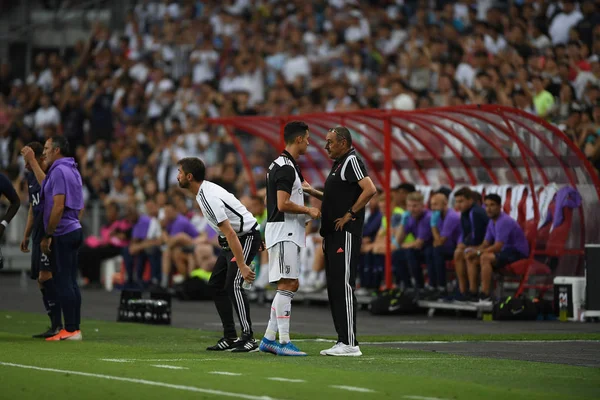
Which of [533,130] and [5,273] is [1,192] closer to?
[533,130]

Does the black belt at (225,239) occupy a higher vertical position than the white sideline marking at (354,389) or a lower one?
higher

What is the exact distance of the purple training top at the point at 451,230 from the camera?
20.5 metres

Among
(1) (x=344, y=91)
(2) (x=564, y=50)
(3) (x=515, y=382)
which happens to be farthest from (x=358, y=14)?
(3) (x=515, y=382)

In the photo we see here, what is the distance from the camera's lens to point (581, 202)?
19438 millimetres

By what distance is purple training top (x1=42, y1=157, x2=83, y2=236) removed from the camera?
14586 millimetres

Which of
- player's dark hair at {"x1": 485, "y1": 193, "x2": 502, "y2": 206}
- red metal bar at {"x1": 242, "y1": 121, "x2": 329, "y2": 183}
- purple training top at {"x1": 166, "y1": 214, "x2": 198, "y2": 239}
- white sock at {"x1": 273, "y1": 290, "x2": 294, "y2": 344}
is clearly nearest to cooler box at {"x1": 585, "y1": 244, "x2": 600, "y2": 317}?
player's dark hair at {"x1": 485, "y1": 193, "x2": 502, "y2": 206}

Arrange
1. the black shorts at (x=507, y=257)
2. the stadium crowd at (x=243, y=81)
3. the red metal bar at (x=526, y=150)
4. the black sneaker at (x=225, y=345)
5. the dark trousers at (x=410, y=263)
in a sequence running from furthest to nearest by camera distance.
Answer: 1. the stadium crowd at (x=243, y=81)
2. the dark trousers at (x=410, y=263)
3. the red metal bar at (x=526, y=150)
4. the black shorts at (x=507, y=257)
5. the black sneaker at (x=225, y=345)

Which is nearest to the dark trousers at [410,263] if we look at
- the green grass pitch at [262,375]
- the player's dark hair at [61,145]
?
the green grass pitch at [262,375]

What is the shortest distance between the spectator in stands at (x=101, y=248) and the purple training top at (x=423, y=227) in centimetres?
839

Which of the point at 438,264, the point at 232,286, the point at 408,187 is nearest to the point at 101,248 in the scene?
the point at 408,187

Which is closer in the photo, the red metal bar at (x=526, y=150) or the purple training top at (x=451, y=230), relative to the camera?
the red metal bar at (x=526, y=150)

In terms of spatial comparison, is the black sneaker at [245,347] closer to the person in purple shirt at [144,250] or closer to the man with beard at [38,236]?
the man with beard at [38,236]

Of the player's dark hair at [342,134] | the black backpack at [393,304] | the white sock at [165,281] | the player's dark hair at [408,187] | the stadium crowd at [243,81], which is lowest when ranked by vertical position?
the black backpack at [393,304]

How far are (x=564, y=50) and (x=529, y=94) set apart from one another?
1.22 m
